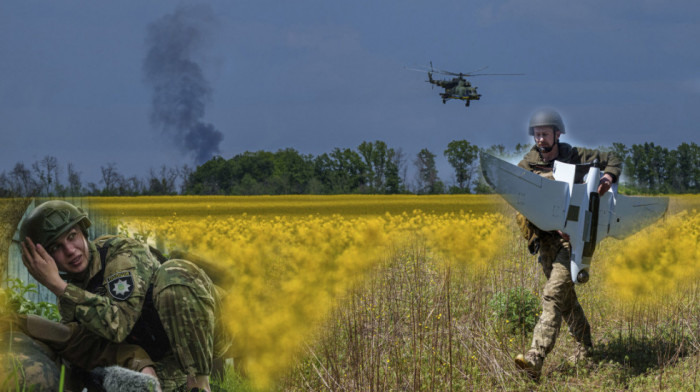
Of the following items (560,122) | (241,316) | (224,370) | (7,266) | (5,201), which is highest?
(560,122)

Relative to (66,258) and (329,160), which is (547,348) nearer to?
(66,258)

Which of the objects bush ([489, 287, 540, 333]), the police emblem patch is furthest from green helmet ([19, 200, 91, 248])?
bush ([489, 287, 540, 333])

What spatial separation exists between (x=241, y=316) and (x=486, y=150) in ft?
10.2

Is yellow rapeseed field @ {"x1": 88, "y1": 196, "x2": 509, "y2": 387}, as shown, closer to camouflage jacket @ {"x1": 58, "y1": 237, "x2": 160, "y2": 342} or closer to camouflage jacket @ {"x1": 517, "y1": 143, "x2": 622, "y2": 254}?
camouflage jacket @ {"x1": 58, "y1": 237, "x2": 160, "y2": 342}

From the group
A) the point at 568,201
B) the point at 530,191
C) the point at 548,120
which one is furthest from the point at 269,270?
the point at 548,120

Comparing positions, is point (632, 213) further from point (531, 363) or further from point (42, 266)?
point (42, 266)

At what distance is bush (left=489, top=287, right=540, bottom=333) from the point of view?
756 cm

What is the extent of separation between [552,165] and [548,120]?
0.52m

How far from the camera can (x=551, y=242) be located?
6434 millimetres

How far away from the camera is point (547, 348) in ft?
20.3

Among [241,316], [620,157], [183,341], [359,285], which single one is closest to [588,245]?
[620,157]

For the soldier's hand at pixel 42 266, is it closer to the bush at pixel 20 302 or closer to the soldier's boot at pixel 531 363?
the bush at pixel 20 302

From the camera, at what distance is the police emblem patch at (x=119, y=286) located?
7.55 feet

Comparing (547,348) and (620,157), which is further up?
(620,157)
